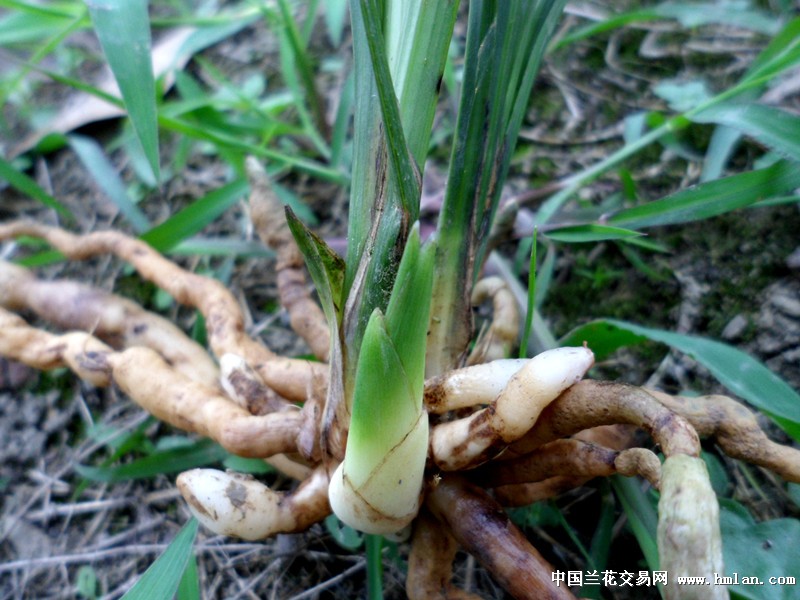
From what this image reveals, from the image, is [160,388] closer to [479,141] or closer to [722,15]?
[479,141]

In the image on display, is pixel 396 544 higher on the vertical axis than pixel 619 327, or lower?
lower

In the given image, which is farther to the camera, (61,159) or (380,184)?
(61,159)

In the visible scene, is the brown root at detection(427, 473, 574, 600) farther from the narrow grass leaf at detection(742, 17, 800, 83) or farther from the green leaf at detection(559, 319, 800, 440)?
the narrow grass leaf at detection(742, 17, 800, 83)

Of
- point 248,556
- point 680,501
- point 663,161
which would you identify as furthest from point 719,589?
point 663,161

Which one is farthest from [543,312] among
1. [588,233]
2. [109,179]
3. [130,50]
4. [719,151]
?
[109,179]

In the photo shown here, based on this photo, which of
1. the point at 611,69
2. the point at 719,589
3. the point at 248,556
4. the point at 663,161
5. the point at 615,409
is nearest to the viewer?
the point at 719,589

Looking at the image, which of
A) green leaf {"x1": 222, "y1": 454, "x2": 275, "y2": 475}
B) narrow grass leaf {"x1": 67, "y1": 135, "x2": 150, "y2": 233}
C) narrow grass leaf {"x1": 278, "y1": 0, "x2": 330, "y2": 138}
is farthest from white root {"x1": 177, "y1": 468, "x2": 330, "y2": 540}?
narrow grass leaf {"x1": 278, "y1": 0, "x2": 330, "y2": 138}

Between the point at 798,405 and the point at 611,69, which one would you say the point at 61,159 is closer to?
the point at 611,69

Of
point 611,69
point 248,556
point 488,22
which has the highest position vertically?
point 488,22

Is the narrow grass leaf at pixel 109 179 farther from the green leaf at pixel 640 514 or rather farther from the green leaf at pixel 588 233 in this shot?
the green leaf at pixel 640 514
